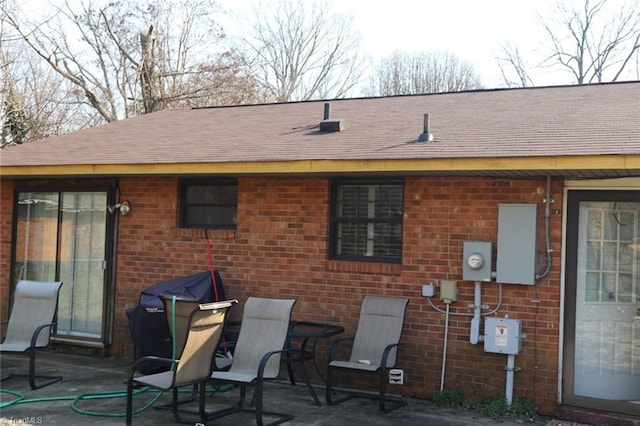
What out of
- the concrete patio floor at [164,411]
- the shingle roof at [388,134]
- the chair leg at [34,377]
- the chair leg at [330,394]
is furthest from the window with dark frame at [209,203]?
the chair leg at [330,394]

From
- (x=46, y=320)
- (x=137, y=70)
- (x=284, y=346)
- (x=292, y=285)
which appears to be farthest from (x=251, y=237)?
(x=137, y=70)

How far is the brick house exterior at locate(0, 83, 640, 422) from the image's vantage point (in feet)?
21.2

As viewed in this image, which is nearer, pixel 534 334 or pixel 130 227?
pixel 534 334

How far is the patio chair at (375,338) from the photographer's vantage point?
22.0 feet

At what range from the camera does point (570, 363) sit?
253 inches

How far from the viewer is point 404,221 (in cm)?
726

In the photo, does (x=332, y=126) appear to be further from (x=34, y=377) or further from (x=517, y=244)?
(x=34, y=377)

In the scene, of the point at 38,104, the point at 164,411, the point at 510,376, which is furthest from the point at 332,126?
the point at 38,104

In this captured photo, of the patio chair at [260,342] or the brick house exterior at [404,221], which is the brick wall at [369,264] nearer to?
the brick house exterior at [404,221]

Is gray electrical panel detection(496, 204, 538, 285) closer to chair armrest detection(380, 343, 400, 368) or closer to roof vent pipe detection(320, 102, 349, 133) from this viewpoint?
chair armrest detection(380, 343, 400, 368)

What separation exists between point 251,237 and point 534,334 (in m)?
3.40

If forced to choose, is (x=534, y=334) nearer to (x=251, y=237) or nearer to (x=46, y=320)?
(x=251, y=237)

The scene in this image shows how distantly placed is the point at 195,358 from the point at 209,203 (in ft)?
10.3

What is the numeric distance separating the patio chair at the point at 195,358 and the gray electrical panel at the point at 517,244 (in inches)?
105
